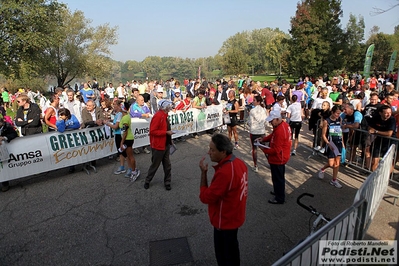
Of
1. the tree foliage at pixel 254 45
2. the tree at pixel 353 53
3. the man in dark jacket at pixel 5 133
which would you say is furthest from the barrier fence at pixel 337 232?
the tree foliage at pixel 254 45

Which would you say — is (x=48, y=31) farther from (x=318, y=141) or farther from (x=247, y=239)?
(x=247, y=239)

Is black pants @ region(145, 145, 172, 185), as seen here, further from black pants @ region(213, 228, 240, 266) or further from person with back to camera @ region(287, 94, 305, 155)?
person with back to camera @ region(287, 94, 305, 155)

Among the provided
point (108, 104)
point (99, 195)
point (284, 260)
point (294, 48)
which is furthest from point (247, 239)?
point (294, 48)

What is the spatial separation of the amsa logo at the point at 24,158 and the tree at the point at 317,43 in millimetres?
35854

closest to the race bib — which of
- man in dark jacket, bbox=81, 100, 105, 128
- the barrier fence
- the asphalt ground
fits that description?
the asphalt ground

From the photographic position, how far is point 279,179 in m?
5.37

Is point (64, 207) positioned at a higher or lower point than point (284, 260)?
lower

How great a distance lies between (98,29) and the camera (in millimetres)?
39594

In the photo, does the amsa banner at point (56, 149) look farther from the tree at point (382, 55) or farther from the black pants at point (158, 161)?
the tree at point (382, 55)

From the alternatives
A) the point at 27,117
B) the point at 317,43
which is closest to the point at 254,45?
the point at 317,43

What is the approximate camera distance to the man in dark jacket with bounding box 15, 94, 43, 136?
701cm

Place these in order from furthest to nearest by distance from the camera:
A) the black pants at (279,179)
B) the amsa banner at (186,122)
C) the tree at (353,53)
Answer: the tree at (353,53)
the amsa banner at (186,122)
the black pants at (279,179)

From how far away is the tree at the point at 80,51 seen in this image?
36.9 metres

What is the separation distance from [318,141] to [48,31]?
24.5m
